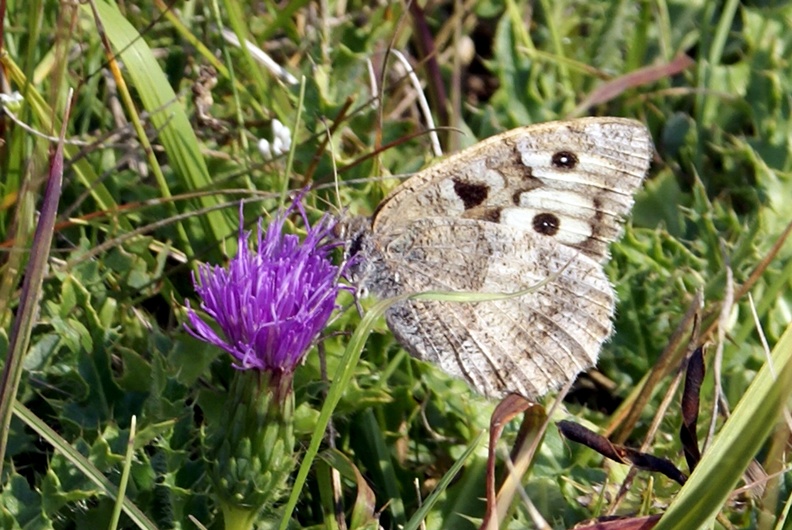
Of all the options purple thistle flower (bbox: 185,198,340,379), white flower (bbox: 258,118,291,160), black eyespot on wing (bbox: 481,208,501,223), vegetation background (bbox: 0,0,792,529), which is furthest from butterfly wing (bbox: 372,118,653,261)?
white flower (bbox: 258,118,291,160)

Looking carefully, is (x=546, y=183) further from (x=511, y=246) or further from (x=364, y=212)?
(x=364, y=212)

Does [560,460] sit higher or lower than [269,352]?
lower

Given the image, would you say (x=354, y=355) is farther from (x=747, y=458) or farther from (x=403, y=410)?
(x=403, y=410)

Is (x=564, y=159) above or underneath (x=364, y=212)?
above

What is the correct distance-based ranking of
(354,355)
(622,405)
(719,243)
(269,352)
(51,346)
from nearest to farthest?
(354,355) → (269,352) → (51,346) → (622,405) → (719,243)

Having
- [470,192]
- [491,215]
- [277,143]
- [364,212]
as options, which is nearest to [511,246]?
[491,215]

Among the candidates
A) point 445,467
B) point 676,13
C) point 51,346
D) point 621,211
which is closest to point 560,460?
point 445,467
